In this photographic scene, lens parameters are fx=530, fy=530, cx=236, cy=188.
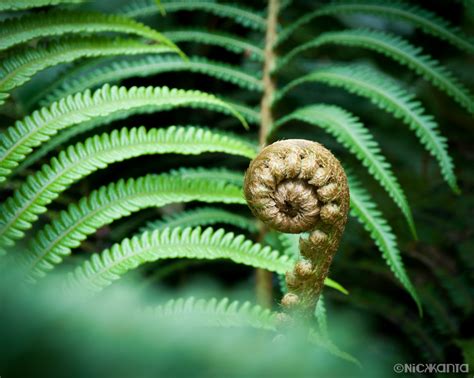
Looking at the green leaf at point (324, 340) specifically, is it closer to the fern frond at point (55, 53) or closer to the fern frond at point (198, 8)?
the fern frond at point (55, 53)

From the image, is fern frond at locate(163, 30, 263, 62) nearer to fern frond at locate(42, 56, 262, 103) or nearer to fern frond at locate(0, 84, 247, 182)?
fern frond at locate(42, 56, 262, 103)

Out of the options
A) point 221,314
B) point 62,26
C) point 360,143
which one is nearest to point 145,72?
point 62,26

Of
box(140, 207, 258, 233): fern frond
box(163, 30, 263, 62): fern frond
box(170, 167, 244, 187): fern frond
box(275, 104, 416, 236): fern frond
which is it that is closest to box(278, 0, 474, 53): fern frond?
box(163, 30, 263, 62): fern frond

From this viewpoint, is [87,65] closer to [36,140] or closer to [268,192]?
[36,140]

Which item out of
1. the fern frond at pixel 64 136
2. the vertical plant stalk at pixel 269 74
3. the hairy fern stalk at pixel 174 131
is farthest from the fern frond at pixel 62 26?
the vertical plant stalk at pixel 269 74

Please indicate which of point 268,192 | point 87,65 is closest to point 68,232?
point 268,192
